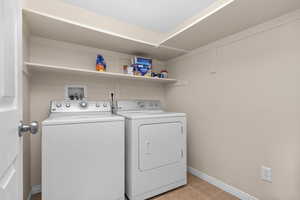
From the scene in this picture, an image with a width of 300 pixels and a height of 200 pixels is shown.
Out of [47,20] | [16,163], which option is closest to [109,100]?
[47,20]

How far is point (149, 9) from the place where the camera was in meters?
1.85

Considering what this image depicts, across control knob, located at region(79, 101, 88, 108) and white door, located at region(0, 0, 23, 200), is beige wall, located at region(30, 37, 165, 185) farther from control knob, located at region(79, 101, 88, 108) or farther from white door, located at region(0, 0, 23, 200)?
white door, located at region(0, 0, 23, 200)

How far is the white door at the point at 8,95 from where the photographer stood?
47 cm

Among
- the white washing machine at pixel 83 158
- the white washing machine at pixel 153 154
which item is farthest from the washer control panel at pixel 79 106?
the white washing machine at pixel 153 154

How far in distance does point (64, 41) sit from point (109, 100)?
949 millimetres

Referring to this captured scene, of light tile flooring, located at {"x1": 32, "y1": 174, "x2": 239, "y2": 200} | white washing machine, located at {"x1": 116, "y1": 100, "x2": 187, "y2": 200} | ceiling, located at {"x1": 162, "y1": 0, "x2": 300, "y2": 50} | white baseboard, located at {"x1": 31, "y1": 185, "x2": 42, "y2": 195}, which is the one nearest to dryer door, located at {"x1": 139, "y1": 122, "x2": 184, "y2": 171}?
white washing machine, located at {"x1": 116, "y1": 100, "x2": 187, "y2": 200}

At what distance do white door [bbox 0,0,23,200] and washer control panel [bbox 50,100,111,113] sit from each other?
115 cm

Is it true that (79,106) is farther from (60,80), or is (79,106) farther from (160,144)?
(160,144)

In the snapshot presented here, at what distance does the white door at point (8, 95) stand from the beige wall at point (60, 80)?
129cm

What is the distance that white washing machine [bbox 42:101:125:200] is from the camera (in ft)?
4.02

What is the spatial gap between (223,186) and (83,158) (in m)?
1.64

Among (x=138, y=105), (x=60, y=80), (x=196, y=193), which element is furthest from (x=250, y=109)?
(x=60, y=80)

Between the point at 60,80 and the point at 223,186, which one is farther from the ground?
the point at 60,80

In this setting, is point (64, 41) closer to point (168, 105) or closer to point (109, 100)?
point (109, 100)
